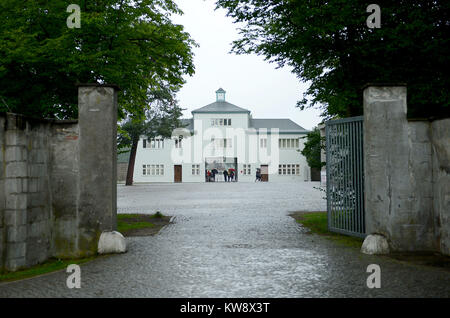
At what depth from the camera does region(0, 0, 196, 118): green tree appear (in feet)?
→ 32.1

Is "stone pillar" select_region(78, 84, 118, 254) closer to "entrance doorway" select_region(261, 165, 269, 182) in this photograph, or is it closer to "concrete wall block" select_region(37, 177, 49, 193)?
"concrete wall block" select_region(37, 177, 49, 193)

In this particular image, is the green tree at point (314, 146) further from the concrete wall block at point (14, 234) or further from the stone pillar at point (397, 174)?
the concrete wall block at point (14, 234)

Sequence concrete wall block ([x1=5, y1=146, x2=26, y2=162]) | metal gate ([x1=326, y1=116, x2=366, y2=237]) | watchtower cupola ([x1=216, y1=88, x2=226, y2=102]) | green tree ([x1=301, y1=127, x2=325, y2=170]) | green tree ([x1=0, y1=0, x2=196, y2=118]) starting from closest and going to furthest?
concrete wall block ([x1=5, y1=146, x2=26, y2=162]) < metal gate ([x1=326, y1=116, x2=366, y2=237]) < green tree ([x1=0, y1=0, x2=196, y2=118]) < green tree ([x1=301, y1=127, x2=325, y2=170]) < watchtower cupola ([x1=216, y1=88, x2=226, y2=102])

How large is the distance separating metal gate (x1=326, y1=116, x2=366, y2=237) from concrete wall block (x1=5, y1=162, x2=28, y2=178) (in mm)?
6267

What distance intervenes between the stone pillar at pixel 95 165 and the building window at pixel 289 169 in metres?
59.5

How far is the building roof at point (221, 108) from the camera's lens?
6744cm

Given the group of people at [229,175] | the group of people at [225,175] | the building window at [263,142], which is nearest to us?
the group of people at [229,175]

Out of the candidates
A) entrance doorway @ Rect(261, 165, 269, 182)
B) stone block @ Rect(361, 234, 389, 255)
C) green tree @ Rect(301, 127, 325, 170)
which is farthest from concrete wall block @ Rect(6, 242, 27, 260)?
entrance doorway @ Rect(261, 165, 269, 182)

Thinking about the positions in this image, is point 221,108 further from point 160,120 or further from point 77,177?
point 77,177

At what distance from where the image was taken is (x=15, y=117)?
6926 mm

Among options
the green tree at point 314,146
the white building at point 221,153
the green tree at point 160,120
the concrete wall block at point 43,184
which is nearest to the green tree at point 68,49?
the concrete wall block at point 43,184

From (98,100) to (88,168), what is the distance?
124 cm

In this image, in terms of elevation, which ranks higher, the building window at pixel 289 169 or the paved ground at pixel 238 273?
the building window at pixel 289 169

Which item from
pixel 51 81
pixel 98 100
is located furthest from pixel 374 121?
pixel 51 81
